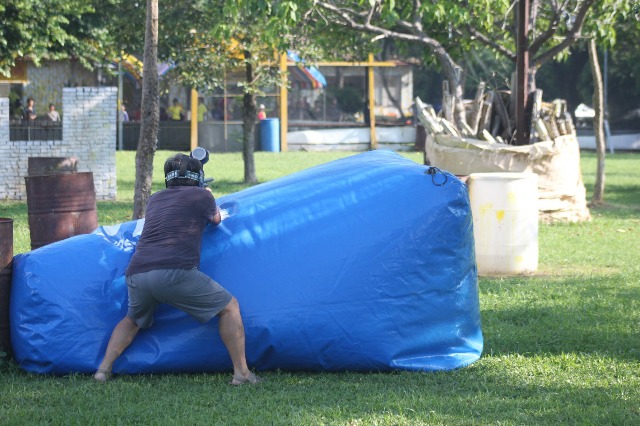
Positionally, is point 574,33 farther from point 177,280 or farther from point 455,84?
point 177,280

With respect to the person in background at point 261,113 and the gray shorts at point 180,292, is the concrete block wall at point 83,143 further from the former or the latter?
the person in background at point 261,113

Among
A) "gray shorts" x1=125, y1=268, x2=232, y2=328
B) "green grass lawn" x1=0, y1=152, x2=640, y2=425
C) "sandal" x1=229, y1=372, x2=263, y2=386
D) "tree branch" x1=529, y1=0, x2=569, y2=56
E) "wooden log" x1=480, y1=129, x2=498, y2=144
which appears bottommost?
"green grass lawn" x1=0, y1=152, x2=640, y2=425

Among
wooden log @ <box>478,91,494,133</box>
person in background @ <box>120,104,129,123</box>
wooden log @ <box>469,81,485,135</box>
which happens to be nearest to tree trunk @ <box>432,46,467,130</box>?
wooden log @ <box>469,81,485,135</box>

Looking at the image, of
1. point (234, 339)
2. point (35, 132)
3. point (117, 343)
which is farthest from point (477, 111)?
point (117, 343)

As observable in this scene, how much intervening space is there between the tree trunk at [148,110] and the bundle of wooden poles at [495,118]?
5415 mm

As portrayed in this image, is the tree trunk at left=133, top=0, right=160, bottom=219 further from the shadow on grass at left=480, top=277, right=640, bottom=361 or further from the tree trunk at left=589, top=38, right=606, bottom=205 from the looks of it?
the tree trunk at left=589, top=38, right=606, bottom=205

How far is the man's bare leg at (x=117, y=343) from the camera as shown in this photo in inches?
234

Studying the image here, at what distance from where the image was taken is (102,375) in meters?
5.92

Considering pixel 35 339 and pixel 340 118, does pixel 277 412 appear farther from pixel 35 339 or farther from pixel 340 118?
pixel 340 118

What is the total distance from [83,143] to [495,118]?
7.34 metres

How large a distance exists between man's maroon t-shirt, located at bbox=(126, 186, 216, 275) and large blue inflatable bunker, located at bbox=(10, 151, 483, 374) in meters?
0.28

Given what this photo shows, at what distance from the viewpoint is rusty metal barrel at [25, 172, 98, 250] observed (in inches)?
331

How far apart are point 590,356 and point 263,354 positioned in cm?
230

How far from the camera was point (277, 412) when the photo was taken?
523cm
